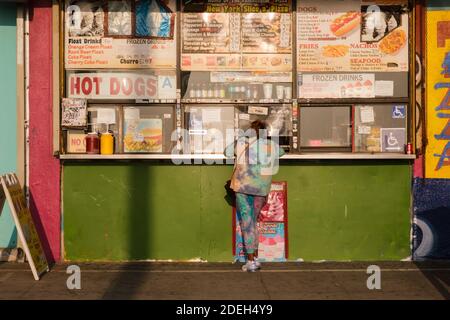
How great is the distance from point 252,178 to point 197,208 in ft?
3.37

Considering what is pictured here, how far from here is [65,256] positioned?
8.57 m

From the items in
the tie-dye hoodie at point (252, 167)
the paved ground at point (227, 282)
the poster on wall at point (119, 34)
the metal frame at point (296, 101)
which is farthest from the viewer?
the poster on wall at point (119, 34)

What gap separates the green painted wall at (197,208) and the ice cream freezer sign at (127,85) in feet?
2.99

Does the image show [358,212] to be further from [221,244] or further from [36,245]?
[36,245]

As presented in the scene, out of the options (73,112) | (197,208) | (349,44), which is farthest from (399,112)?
(73,112)

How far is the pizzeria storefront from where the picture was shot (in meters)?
8.55

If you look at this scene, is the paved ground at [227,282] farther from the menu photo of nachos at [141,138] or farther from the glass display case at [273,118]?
the glass display case at [273,118]

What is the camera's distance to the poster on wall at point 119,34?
8.55 meters

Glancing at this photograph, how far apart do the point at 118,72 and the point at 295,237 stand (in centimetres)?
319

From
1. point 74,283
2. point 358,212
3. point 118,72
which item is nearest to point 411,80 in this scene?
point 358,212

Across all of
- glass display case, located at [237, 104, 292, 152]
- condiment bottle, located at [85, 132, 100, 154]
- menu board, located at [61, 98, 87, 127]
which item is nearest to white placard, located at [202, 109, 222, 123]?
glass display case, located at [237, 104, 292, 152]

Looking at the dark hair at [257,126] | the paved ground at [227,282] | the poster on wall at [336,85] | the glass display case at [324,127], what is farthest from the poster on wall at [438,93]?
the dark hair at [257,126]

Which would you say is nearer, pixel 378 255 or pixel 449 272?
pixel 449 272

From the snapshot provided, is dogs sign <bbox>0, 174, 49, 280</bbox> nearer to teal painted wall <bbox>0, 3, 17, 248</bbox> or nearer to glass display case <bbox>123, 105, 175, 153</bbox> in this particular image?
teal painted wall <bbox>0, 3, 17, 248</bbox>
